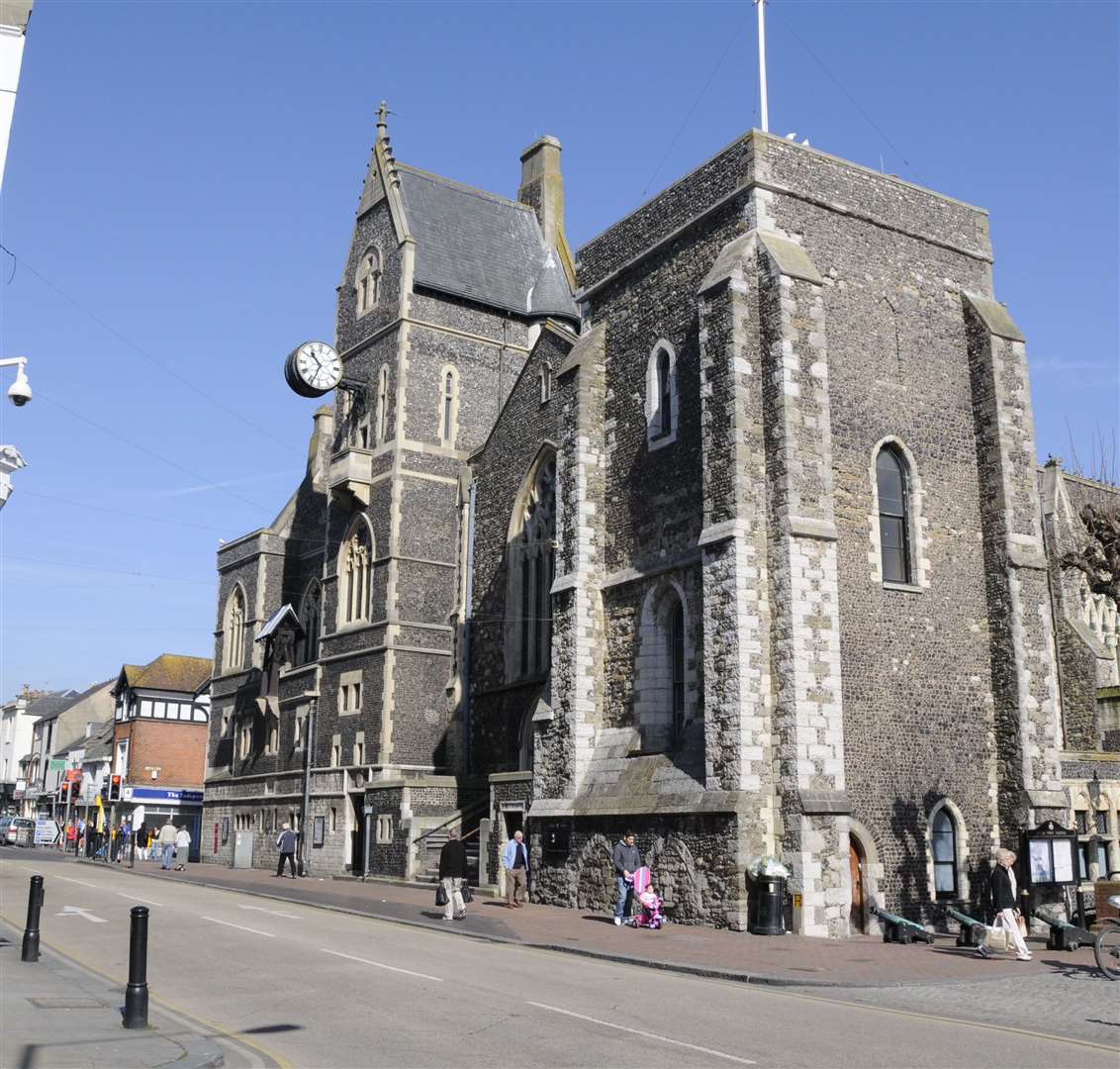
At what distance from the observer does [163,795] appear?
5994 cm

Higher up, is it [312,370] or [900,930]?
[312,370]

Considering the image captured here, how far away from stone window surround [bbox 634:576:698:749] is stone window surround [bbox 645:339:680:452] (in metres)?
2.73

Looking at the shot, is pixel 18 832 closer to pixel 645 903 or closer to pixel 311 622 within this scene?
pixel 311 622

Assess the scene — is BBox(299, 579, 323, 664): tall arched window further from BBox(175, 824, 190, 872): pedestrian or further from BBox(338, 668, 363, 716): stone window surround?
BBox(175, 824, 190, 872): pedestrian

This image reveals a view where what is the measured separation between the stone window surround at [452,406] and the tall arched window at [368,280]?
3.52m

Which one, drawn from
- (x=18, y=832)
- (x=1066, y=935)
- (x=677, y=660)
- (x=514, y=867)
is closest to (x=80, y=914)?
(x=514, y=867)

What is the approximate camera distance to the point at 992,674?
2241cm

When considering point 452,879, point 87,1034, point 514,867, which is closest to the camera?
point 87,1034

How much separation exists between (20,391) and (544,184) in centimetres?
2971

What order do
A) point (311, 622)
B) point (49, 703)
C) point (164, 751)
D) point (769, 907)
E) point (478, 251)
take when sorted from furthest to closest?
point (49, 703)
point (164, 751)
point (311, 622)
point (478, 251)
point (769, 907)

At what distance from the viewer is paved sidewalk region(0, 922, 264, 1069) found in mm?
8195

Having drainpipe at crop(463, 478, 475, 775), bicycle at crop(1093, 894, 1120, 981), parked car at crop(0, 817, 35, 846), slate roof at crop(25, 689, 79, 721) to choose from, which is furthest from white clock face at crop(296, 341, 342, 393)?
slate roof at crop(25, 689, 79, 721)

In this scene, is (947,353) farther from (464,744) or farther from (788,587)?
(464,744)

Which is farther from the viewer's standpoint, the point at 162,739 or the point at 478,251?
the point at 162,739
